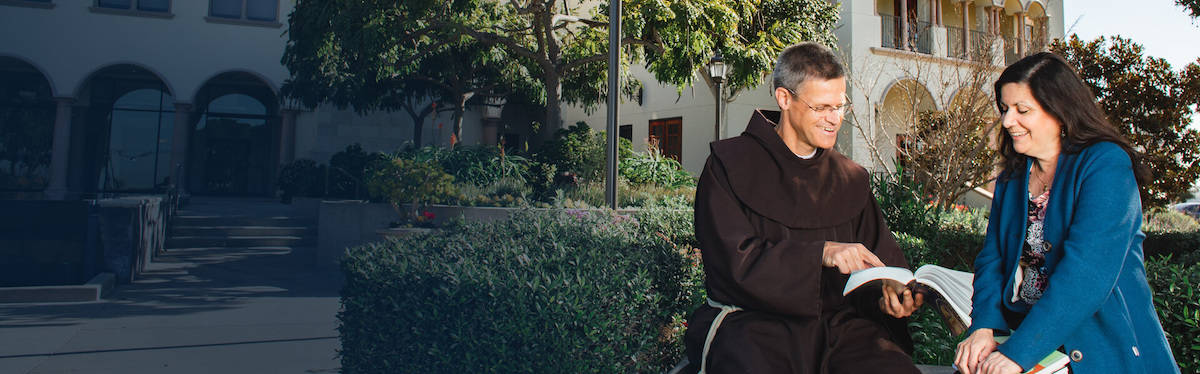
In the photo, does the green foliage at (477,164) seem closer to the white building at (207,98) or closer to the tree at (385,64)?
the tree at (385,64)

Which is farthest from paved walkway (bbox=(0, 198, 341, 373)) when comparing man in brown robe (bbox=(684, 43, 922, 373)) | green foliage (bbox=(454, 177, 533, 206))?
man in brown robe (bbox=(684, 43, 922, 373))

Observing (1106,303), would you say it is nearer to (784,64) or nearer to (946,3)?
(784,64)

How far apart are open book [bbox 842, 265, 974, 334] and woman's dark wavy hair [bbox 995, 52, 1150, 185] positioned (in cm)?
41

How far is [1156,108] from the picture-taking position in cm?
1374

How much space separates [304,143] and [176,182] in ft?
12.4

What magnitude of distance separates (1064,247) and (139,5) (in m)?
26.4

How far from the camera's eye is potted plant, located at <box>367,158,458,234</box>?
10992 millimetres

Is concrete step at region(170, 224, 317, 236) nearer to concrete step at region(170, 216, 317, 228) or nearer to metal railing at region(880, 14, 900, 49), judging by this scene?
concrete step at region(170, 216, 317, 228)

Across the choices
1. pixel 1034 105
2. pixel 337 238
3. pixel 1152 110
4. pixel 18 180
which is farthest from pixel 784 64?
pixel 18 180

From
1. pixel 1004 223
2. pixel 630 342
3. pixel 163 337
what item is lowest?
pixel 163 337

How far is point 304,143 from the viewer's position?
23.5 meters

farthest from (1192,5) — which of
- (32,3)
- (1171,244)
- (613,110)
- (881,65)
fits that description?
(32,3)

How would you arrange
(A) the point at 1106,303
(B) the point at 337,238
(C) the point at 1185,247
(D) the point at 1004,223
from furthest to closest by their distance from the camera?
(B) the point at 337,238 < (C) the point at 1185,247 < (D) the point at 1004,223 < (A) the point at 1106,303

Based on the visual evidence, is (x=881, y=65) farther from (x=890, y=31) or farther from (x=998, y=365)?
(x=998, y=365)
